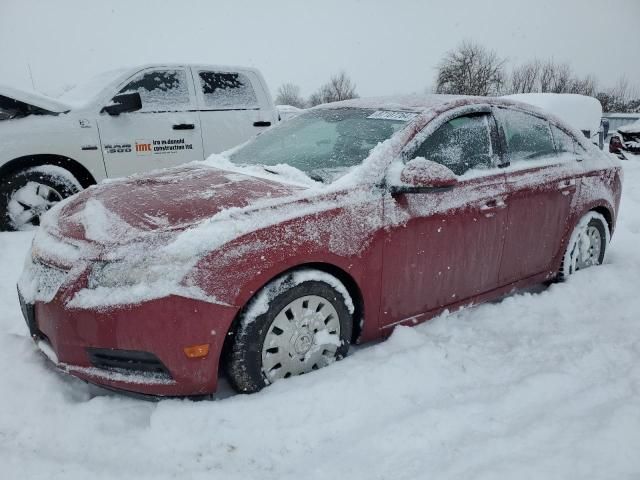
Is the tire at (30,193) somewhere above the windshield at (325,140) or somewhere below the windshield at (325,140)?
below

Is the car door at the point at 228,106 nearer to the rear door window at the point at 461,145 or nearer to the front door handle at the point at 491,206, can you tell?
the rear door window at the point at 461,145

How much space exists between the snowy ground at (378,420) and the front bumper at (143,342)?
0.16 m

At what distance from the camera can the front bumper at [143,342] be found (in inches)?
83.1

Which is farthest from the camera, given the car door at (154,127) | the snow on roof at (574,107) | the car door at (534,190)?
the snow on roof at (574,107)

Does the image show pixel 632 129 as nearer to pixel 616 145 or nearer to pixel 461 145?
pixel 616 145

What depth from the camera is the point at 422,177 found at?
2670 millimetres

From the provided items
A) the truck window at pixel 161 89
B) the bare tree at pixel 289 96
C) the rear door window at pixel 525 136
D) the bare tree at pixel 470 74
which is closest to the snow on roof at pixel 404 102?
the rear door window at pixel 525 136

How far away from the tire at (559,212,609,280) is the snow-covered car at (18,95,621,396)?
0.05 m

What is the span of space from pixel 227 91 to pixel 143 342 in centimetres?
474

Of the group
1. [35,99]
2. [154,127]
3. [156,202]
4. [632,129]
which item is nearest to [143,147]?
[154,127]

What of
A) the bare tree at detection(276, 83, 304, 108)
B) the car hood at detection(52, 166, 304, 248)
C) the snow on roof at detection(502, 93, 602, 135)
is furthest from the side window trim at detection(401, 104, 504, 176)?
the bare tree at detection(276, 83, 304, 108)

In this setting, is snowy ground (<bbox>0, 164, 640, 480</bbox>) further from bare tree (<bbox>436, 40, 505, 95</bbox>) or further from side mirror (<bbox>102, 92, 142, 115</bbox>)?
bare tree (<bbox>436, 40, 505, 95</bbox>)

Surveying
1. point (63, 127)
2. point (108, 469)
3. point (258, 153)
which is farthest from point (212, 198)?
point (63, 127)

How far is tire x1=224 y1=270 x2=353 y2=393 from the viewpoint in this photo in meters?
2.30
